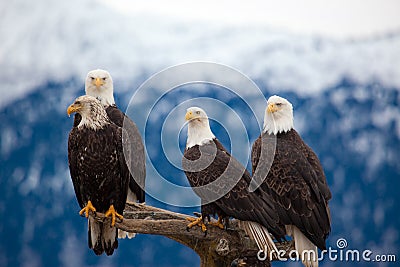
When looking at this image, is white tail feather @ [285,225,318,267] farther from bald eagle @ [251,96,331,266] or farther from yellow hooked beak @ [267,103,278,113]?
yellow hooked beak @ [267,103,278,113]

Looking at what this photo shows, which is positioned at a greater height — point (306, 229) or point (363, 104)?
point (363, 104)

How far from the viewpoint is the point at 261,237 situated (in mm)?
2951

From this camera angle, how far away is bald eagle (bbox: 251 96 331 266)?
3.07m

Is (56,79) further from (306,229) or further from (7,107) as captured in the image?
(306,229)

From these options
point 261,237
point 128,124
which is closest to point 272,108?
point 261,237

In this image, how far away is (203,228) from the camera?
120 inches

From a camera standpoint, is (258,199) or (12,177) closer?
(258,199)

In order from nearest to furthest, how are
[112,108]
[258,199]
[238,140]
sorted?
[258,199] < [238,140] < [112,108]

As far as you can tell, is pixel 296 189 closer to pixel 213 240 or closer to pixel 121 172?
pixel 213 240

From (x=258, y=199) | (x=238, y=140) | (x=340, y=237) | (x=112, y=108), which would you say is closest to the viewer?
(x=258, y=199)

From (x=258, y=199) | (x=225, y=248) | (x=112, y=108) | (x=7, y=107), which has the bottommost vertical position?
(x=225, y=248)

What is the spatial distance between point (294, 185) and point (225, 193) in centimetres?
40

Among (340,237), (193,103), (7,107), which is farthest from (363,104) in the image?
(7,107)

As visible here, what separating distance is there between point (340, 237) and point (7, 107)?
8.61 ft
